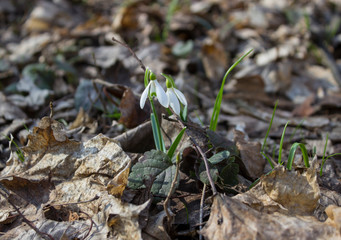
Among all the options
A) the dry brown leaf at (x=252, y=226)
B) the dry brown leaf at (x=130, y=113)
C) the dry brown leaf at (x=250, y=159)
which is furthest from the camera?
the dry brown leaf at (x=130, y=113)

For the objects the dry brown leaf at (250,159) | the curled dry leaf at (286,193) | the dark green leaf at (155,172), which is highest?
the dark green leaf at (155,172)

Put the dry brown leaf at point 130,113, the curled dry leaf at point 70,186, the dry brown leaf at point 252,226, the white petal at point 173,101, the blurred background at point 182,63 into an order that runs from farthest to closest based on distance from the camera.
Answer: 1. the blurred background at point 182,63
2. the dry brown leaf at point 130,113
3. the white petal at point 173,101
4. the curled dry leaf at point 70,186
5. the dry brown leaf at point 252,226

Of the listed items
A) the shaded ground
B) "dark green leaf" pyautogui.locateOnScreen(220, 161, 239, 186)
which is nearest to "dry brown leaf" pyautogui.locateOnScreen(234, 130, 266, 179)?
the shaded ground

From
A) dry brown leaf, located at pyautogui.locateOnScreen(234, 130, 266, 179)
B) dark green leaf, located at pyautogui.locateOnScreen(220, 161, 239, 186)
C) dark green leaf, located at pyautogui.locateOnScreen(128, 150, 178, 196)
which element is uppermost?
dark green leaf, located at pyautogui.locateOnScreen(128, 150, 178, 196)

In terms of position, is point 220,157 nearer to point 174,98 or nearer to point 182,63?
point 174,98

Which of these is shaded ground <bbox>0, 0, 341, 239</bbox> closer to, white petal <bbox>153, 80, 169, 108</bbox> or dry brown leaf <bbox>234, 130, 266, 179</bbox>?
dry brown leaf <bbox>234, 130, 266, 179</bbox>

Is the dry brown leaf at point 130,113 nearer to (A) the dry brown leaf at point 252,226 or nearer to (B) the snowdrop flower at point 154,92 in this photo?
(B) the snowdrop flower at point 154,92

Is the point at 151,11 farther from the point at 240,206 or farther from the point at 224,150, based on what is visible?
the point at 240,206

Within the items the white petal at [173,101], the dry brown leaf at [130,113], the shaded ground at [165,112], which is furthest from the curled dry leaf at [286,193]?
the dry brown leaf at [130,113]
